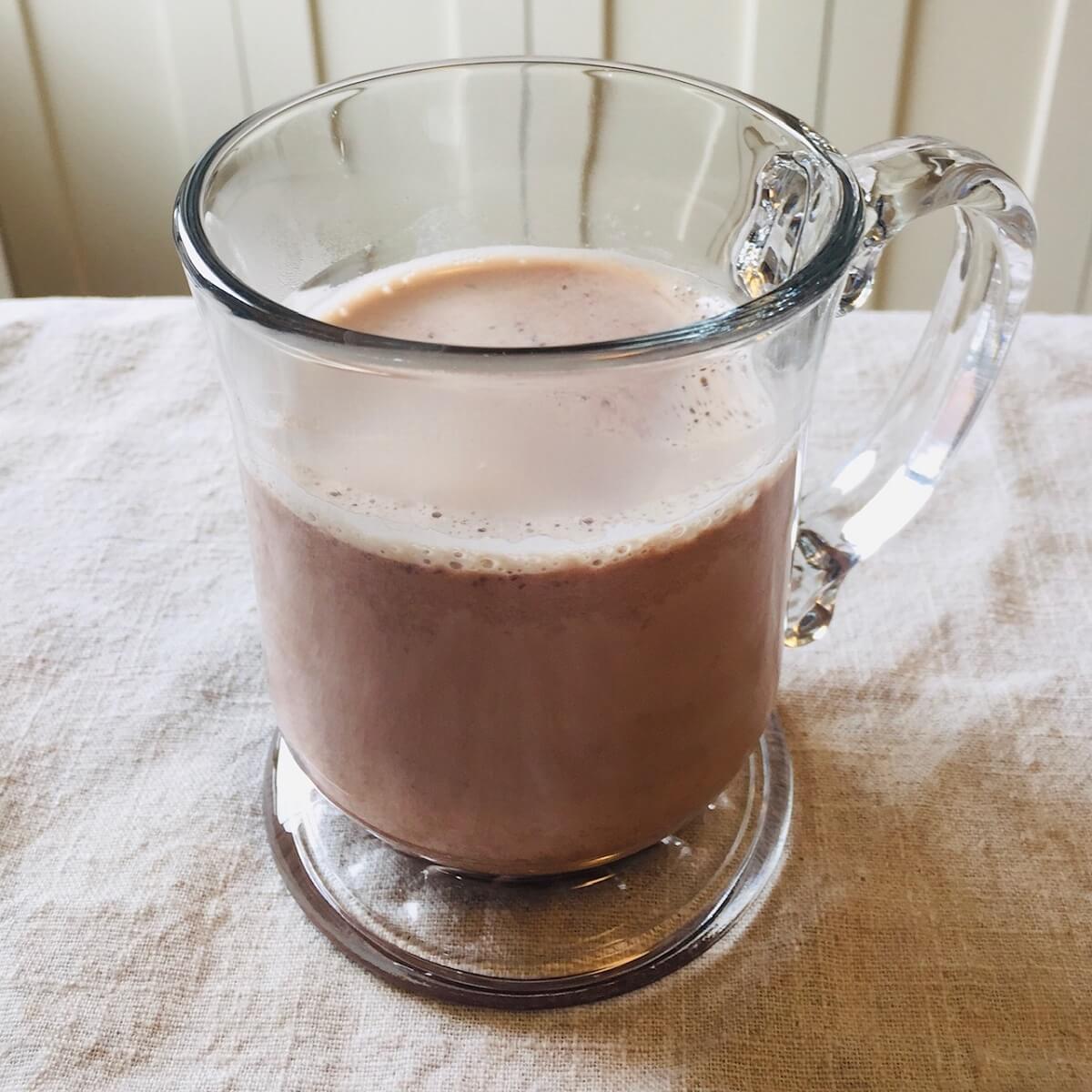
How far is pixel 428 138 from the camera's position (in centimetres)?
61

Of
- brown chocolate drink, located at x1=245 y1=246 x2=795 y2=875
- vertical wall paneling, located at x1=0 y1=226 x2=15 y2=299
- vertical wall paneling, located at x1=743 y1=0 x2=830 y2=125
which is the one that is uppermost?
brown chocolate drink, located at x1=245 y1=246 x2=795 y2=875

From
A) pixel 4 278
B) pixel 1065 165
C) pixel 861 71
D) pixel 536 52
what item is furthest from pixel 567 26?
pixel 4 278

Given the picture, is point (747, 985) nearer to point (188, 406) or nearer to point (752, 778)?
point (752, 778)

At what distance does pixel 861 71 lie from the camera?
135 centimetres

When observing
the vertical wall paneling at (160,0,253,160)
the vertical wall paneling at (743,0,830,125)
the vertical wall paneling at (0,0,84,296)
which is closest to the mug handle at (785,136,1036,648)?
the vertical wall paneling at (743,0,830,125)

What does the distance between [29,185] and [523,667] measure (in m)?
1.34

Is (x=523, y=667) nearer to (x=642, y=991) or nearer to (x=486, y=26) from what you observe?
(x=642, y=991)

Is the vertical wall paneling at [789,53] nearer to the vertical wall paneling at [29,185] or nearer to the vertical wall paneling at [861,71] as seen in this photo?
the vertical wall paneling at [861,71]

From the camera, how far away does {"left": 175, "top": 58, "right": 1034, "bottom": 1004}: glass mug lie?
42cm

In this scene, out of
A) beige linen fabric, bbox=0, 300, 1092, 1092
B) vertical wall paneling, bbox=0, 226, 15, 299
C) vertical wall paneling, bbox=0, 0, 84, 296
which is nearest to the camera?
beige linen fabric, bbox=0, 300, 1092, 1092

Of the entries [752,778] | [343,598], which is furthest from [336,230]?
[752,778]

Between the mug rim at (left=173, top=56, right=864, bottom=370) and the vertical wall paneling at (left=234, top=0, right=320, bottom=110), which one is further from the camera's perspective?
the vertical wall paneling at (left=234, top=0, right=320, bottom=110)

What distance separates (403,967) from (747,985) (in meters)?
0.14

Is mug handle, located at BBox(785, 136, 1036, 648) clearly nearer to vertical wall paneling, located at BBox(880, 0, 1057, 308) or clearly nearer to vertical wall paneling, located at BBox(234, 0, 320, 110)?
vertical wall paneling, located at BBox(880, 0, 1057, 308)
